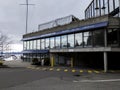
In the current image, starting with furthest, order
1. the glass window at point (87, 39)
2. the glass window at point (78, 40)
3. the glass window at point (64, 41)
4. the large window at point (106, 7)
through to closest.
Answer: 1. the glass window at point (64, 41)
2. the glass window at point (78, 40)
3. the large window at point (106, 7)
4. the glass window at point (87, 39)

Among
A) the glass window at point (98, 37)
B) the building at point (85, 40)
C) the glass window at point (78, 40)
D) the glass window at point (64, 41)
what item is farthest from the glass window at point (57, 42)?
the glass window at point (98, 37)

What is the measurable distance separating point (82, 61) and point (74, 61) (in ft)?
4.80

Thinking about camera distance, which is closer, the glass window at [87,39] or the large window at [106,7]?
the glass window at [87,39]

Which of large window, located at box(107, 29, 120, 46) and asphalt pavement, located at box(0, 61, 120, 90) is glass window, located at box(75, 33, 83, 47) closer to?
large window, located at box(107, 29, 120, 46)

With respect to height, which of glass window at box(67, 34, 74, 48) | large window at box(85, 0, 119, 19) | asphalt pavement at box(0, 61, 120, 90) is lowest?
asphalt pavement at box(0, 61, 120, 90)

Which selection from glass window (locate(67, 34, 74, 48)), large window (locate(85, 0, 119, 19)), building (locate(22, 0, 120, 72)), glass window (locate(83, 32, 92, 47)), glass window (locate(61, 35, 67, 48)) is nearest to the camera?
building (locate(22, 0, 120, 72))

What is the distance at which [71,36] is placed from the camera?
107 feet

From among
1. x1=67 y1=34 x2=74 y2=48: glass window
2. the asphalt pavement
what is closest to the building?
x1=67 y1=34 x2=74 y2=48: glass window

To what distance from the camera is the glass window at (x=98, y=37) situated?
87.2 feet

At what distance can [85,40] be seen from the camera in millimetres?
29250

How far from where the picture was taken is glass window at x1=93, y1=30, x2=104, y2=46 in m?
26.6

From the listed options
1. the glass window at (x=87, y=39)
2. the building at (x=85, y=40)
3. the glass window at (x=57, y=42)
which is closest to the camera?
the building at (x=85, y=40)

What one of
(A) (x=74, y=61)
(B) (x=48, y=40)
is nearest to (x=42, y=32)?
(B) (x=48, y=40)

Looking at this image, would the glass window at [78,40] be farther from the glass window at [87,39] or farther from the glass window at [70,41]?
the glass window at [70,41]
